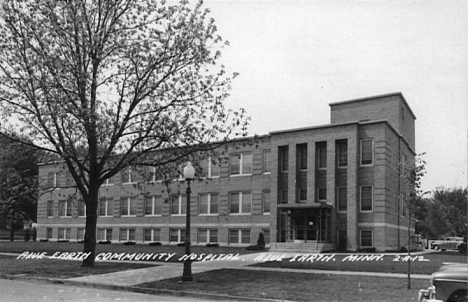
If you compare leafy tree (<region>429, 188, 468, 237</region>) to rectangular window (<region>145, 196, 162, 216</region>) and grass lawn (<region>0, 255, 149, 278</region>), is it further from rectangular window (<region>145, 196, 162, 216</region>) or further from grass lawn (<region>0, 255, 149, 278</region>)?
grass lawn (<region>0, 255, 149, 278</region>)

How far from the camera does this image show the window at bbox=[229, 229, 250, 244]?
45062 mm

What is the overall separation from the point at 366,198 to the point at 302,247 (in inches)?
226

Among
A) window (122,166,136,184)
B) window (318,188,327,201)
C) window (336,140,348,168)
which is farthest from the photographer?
window (318,188,327,201)

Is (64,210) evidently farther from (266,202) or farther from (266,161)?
(266,161)

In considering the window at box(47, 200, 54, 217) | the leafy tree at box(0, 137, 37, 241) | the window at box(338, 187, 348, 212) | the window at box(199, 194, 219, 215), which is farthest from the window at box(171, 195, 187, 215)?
the window at box(47, 200, 54, 217)

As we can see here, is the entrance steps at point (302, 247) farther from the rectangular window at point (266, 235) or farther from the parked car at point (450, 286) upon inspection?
the parked car at point (450, 286)

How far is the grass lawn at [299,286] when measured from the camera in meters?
15.8

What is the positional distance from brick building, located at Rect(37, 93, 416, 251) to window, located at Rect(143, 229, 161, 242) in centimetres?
18

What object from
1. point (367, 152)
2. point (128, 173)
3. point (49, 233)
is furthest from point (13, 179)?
point (49, 233)

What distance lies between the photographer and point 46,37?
23.2 metres

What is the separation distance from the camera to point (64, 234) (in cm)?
6038

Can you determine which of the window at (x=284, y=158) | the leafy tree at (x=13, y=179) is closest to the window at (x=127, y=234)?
the leafy tree at (x=13, y=179)

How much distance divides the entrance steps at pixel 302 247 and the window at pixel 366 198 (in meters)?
3.53

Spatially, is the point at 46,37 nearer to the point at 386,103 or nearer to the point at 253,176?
the point at 253,176
